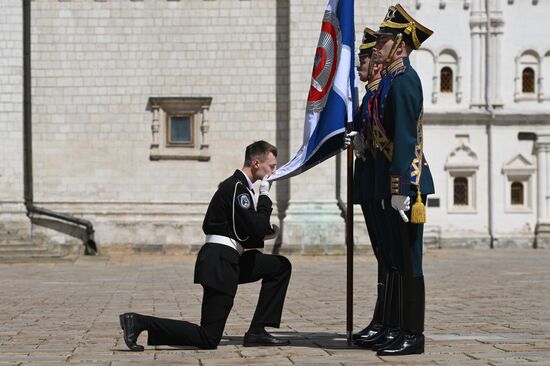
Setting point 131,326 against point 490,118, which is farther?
point 490,118

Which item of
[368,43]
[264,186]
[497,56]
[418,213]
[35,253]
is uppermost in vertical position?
[497,56]

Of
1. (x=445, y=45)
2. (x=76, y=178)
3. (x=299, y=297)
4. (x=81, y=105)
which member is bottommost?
(x=299, y=297)

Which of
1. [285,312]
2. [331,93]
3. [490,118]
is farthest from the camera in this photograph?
[490,118]

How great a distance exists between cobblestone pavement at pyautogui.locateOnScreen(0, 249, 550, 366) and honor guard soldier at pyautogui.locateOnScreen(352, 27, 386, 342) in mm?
388

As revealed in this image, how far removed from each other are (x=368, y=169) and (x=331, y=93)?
29.4 inches

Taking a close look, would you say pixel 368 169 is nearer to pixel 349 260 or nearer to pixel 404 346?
pixel 349 260

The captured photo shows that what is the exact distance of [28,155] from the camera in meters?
22.8

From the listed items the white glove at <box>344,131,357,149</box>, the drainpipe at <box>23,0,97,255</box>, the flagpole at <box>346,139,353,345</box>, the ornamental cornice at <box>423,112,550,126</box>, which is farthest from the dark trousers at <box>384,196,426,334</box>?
the ornamental cornice at <box>423,112,550,126</box>

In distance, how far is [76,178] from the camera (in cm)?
2294

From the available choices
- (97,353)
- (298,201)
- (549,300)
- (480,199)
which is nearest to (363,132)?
(97,353)

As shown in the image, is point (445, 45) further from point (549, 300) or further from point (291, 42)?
point (549, 300)

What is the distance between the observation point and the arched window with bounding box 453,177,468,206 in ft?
105

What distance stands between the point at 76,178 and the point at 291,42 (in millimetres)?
5553

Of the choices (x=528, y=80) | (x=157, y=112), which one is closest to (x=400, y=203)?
(x=157, y=112)
